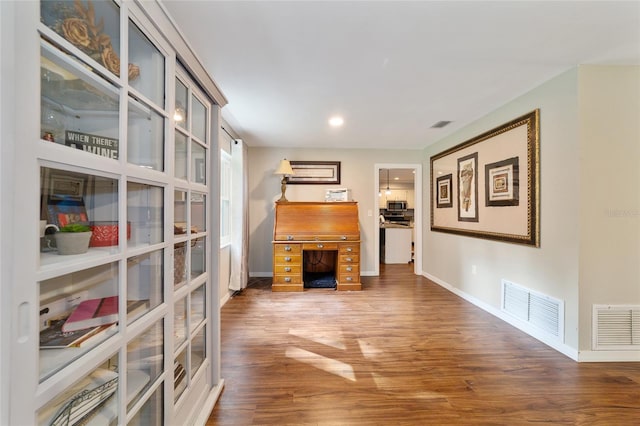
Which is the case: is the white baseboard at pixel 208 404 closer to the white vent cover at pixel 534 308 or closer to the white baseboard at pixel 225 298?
the white baseboard at pixel 225 298

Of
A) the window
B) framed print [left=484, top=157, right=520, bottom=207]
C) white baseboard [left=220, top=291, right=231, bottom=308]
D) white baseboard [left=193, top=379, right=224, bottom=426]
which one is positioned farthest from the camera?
the window

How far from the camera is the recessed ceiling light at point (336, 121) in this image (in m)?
3.15

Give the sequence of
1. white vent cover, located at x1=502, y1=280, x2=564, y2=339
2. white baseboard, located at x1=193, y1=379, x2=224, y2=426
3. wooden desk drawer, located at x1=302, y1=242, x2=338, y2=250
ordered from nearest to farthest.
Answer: white baseboard, located at x1=193, y1=379, x2=224, y2=426 < white vent cover, located at x1=502, y1=280, x2=564, y2=339 < wooden desk drawer, located at x1=302, y1=242, x2=338, y2=250

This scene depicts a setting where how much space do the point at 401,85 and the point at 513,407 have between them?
2.50m

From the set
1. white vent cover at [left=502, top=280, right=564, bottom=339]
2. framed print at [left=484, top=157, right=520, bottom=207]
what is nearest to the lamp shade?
framed print at [left=484, top=157, right=520, bottom=207]

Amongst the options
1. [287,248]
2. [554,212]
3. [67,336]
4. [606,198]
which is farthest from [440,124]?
[67,336]

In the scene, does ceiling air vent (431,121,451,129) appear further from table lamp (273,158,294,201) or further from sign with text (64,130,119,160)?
sign with text (64,130,119,160)

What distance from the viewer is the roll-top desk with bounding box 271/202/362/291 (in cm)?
386

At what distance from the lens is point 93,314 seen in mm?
831

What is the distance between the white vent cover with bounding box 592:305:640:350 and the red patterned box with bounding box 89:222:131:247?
3153 mm

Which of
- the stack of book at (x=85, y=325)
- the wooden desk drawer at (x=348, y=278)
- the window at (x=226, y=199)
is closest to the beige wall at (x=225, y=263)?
the window at (x=226, y=199)

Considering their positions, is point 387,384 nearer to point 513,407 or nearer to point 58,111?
point 513,407

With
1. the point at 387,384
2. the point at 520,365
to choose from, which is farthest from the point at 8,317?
the point at 520,365

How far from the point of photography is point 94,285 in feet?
2.80
